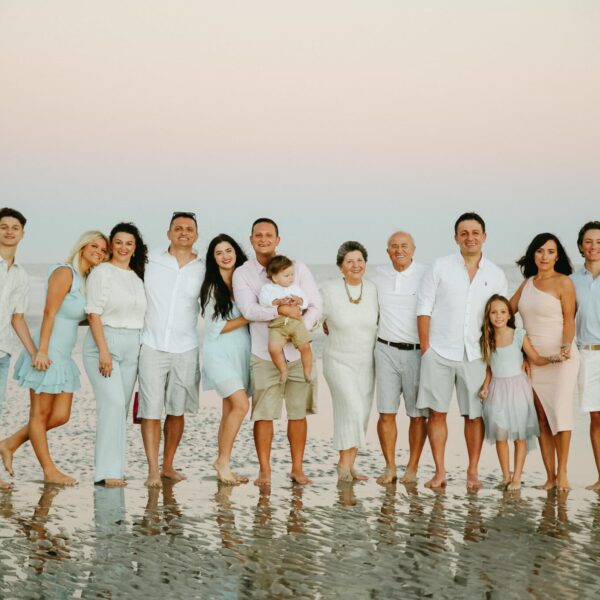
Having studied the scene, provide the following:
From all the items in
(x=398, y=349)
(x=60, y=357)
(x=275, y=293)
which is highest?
(x=275, y=293)

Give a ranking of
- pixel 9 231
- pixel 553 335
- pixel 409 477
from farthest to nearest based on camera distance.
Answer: pixel 409 477 → pixel 553 335 → pixel 9 231

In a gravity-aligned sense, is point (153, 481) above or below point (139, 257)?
below

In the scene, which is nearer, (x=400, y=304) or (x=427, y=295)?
(x=427, y=295)

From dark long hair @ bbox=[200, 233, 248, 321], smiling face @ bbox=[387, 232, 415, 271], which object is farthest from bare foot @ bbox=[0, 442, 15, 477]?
smiling face @ bbox=[387, 232, 415, 271]

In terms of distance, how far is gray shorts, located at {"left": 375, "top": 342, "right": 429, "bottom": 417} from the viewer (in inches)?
287

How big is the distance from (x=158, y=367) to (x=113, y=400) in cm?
41

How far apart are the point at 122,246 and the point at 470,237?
252cm

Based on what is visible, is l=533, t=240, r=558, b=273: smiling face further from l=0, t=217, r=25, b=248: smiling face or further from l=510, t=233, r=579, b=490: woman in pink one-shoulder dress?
l=0, t=217, r=25, b=248: smiling face

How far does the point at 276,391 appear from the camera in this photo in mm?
7211

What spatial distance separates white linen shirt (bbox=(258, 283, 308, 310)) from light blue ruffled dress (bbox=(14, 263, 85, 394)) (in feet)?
4.32

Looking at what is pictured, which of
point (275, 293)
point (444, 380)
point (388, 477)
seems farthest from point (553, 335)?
point (275, 293)

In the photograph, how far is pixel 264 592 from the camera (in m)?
4.63

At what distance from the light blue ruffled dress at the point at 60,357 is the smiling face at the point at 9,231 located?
0.34m

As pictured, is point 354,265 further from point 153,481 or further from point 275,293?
point 153,481
